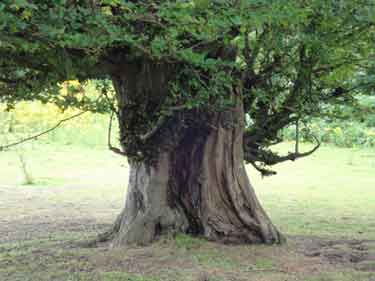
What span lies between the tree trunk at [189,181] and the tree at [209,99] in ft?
0.03

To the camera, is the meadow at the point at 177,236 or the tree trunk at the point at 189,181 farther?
the tree trunk at the point at 189,181

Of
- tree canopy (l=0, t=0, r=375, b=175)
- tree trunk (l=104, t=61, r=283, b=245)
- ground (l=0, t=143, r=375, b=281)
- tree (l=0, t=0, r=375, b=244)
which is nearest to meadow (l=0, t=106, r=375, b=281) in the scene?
ground (l=0, t=143, r=375, b=281)

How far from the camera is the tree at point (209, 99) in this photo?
18.6ft

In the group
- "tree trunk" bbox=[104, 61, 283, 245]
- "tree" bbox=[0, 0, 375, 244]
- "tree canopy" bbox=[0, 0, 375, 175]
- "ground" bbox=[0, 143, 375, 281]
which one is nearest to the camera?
"tree canopy" bbox=[0, 0, 375, 175]

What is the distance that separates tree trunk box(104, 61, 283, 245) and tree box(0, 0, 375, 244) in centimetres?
1

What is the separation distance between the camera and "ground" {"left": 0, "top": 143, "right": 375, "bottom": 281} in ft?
18.3

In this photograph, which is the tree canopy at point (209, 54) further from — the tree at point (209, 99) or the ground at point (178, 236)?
the ground at point (178, 236)

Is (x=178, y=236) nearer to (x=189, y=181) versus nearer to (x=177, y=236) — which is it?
(x=177, y=236)

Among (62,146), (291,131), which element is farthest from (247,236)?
(62,146)

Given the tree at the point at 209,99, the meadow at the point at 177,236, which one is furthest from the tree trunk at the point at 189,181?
the meadow at the point at 177,236

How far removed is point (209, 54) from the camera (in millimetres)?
6102

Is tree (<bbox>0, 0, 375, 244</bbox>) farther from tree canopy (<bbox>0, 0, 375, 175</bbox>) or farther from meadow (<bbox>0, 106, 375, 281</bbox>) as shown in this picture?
meadow (<bbox>0, 106, 375, 281</bbox>)

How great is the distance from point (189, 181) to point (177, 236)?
1.91 feet

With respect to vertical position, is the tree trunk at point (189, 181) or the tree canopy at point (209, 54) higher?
the tree canopy at point (209, 54)
